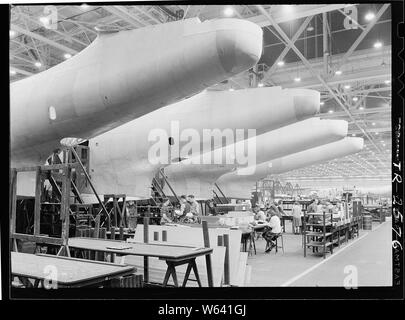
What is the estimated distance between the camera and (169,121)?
5.48 meters

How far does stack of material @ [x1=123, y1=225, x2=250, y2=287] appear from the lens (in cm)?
398

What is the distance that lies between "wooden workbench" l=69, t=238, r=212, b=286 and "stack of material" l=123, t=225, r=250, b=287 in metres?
0.26

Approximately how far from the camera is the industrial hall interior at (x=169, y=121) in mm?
2439

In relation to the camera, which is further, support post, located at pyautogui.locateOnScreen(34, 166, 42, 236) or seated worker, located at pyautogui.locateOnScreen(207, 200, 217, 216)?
seated worker, located at pyautogui.locateOnScreen(207, 200, 217, 216)

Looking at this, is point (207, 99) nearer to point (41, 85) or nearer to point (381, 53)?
point (41, 85)

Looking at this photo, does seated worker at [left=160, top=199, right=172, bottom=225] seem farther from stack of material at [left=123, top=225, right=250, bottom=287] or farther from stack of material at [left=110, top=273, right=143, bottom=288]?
stack of material at [left=110, top=273, right=143, bottom=288]

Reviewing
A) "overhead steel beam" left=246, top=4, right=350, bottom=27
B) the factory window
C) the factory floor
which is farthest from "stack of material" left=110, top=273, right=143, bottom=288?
the factory window

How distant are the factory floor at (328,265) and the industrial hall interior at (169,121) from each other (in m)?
0.02

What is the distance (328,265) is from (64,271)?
333 cm

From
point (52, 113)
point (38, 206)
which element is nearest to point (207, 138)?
point (38, 206)

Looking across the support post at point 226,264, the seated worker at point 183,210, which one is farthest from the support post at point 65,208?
the seated worker at point 183,210

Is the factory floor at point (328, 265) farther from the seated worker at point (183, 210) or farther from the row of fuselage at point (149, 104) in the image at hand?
the seated worker at point (183, 210)

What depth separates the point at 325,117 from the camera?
10383 millimetres
